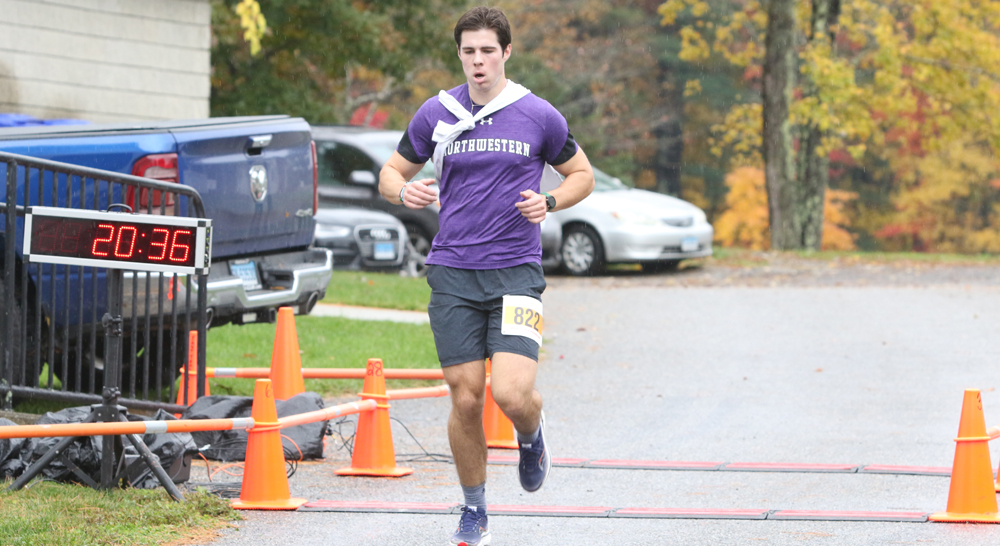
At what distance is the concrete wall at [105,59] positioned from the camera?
1455 cm

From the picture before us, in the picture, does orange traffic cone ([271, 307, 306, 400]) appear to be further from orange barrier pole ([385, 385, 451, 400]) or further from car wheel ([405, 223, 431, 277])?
car wheel ([405, 223, 431, 277])

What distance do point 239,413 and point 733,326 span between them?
7.92 meters

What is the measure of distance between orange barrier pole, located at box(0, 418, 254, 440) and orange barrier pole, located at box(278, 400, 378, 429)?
1.62ft

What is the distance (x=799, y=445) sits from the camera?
7.73 m

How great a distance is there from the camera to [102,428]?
5.28 metres

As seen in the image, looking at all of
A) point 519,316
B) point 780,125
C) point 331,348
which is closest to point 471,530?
point 519,316

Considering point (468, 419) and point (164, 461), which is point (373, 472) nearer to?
point (164, 461)

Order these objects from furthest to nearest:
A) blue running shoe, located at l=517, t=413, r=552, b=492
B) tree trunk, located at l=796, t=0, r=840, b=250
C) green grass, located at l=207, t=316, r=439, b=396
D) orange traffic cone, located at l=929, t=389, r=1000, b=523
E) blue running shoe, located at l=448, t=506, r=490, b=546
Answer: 1. tree trunk, located at l=796, t=0, r=840, b=250
2. green grass, located at l=207, t=316, r=439, b=396
3. orange traffic cone, located at l=929, t=389, r=1000, b=523
4. blue running shoe, located at l=517, t=413, r=552, b=492
5. blue running shoe, located at l=448, t=506, r=490, b=546

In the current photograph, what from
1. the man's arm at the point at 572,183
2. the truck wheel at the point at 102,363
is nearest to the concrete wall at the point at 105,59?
the truck wheel at the point at 102,363

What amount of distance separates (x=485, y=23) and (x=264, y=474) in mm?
2222

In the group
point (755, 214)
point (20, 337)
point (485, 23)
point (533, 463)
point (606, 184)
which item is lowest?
point (755, 214)

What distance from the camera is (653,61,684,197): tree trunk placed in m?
47.7

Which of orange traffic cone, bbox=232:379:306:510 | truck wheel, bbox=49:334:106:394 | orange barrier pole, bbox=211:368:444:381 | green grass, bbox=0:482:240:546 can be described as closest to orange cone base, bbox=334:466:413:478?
orange traffic cone, bbox=232:379:306:510

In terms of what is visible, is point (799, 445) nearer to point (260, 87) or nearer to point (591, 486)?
point (591, 486)
